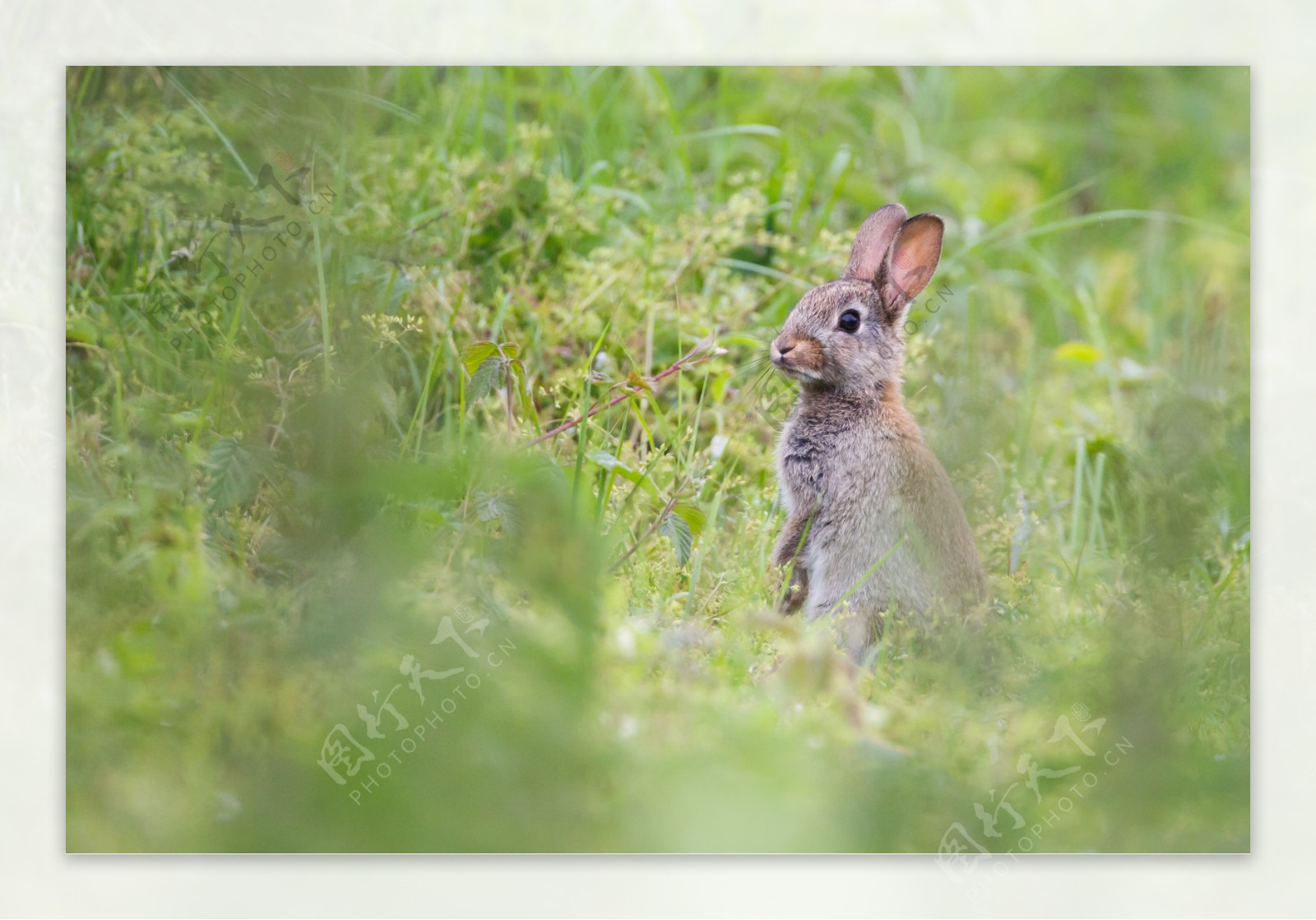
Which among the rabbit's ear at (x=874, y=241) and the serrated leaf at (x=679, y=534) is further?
the rabbit's ear at (x=874, y=241)

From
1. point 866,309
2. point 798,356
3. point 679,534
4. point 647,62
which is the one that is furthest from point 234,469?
point 866,309

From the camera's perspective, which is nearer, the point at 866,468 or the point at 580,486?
the point at 580,486

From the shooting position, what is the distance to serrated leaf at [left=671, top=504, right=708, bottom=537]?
3.62m

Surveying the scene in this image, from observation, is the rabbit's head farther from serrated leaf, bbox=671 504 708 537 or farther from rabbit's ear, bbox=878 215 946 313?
serrated leaf, bbox=671 504 708 537

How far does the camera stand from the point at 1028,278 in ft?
15.4

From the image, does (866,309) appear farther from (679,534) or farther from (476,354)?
(476,354)

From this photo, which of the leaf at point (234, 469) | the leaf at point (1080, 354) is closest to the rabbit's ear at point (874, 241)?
the leaf at point (1080, 354)

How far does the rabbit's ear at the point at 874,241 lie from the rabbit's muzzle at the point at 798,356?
9.4 inches

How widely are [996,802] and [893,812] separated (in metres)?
0.27

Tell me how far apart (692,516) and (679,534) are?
6 cm

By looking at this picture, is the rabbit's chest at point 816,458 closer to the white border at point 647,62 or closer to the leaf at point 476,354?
the leaf at point 476,354

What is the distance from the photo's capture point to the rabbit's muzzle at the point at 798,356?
366cm

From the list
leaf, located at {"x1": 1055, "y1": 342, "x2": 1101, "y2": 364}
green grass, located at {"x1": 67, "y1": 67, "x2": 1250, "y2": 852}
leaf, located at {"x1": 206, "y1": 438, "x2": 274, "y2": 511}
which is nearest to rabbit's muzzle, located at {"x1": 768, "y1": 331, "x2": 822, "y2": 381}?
green grass, located at {"x1": 67, "y1": 67, "x2": 1250, "y2": 852}

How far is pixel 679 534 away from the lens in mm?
3629
